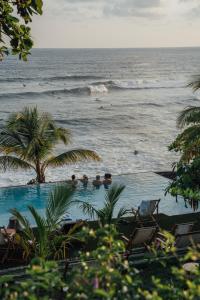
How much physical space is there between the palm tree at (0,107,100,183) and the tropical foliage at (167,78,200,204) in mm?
3018

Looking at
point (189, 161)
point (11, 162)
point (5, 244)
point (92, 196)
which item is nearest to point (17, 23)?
point (5, 244)

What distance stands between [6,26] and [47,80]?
80811 mm

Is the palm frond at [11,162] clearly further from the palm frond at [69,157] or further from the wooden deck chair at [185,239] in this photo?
the wooden deck chair at [185,239]

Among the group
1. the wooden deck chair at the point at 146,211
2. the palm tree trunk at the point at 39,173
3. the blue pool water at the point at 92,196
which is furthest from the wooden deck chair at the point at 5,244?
the palm tree trunk at the point at 39,173

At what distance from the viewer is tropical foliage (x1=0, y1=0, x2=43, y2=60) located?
20.4ft

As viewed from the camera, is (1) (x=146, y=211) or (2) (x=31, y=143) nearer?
(1) (x=146, y=211)

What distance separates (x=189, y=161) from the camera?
43.8 ft

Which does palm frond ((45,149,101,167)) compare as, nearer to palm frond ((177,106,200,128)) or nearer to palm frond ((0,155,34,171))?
palm frond ((0,155,34,171))

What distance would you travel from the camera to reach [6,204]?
1473 cm

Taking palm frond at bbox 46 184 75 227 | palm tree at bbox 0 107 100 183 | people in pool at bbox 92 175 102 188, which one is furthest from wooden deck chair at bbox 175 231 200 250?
people in pool at bbox 92 175 102 188

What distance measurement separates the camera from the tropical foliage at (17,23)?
623 cm

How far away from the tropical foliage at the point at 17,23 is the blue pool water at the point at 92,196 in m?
7.68

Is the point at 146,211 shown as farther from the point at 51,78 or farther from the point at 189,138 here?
the point at 51,78

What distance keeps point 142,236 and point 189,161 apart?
197 inches
